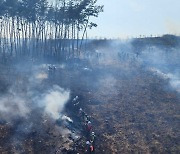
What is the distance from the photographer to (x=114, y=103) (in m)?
36.3

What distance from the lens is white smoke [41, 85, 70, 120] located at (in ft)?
99.4

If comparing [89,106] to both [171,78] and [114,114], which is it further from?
[171,78]

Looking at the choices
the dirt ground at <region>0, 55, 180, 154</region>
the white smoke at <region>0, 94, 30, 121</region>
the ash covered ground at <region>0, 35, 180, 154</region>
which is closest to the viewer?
the dirt ground at <region>0, 55, 180, 154</region>

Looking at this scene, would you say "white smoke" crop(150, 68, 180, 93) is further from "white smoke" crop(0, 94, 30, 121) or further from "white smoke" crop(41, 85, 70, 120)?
"white smoke" crop(0, 94, 30, 121)

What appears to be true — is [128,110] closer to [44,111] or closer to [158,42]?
[44,111]

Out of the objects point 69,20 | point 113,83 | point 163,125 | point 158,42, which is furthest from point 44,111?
point 158,42

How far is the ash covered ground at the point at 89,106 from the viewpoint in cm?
2670

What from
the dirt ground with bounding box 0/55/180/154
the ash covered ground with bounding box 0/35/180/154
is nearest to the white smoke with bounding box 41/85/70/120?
the ash covered ground with bounding box 0/35/180/154

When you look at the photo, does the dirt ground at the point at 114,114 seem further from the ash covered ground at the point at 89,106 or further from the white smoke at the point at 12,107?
the white smoke at the point at 12,107

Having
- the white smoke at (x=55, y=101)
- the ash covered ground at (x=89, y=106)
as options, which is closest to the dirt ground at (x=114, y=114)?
the ash covered ground at (x=89, y=106)

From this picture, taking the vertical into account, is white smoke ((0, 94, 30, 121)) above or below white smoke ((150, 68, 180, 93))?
below

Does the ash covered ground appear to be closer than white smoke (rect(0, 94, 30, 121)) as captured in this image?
Yes

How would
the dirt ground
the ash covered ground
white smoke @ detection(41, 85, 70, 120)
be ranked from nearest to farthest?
the dirt ground
the ash covered ground
white smoke @ detection(41, 85, 70, 120)

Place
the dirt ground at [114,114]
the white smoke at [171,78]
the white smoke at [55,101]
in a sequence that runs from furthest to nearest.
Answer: the white smoke at [171,78] → the white smoke at [55,101] → the dirt ground at [114,114]
